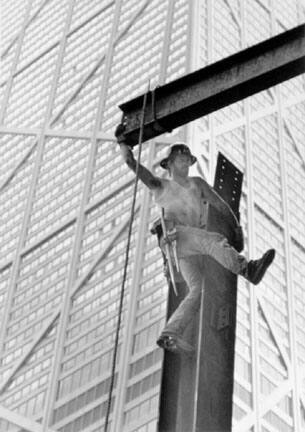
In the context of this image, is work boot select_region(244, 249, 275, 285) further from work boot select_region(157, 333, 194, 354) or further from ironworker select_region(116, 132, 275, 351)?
work boot select_region(157, 333, 194, 354)

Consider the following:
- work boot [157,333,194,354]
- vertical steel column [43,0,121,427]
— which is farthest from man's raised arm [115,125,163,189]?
vertical steel column [43,0,121,427]

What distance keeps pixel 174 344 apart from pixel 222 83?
2581 millimetres

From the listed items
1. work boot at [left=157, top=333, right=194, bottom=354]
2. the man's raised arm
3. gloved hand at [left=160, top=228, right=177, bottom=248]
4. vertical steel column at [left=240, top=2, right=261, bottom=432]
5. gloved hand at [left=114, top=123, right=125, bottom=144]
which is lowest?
work boot at [left=157, top=333, right=194, bottom=354]

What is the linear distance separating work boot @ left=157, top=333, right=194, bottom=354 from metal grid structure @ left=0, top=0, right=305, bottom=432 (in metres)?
71.2

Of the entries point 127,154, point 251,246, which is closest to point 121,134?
point 127,154

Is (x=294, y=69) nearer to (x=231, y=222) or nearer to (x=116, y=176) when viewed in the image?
(x=231, y=222)

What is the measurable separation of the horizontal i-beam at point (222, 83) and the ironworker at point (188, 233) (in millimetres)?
365

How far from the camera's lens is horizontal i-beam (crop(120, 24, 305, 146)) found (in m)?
11.6

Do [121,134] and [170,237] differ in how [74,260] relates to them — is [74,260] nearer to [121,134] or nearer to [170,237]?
[121,134]

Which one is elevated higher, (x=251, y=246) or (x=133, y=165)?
(x=251, y=246)

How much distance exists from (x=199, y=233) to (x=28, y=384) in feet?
291

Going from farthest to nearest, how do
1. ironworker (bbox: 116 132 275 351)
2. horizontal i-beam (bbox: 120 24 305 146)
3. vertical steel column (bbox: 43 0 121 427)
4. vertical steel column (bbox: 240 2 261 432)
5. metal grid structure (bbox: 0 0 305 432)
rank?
vertical steel column (bbox: 43 0 121 427) → metal grid structure (bbox: 0 0 305 432) → vertical steel column (bbox: 240 2 261 432) → horizontal i-beam (bbox: 120 24 305 146) → ironworker (bbox: 116 132 275 351)

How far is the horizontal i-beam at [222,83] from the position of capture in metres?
11.6

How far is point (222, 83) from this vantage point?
1179cm
